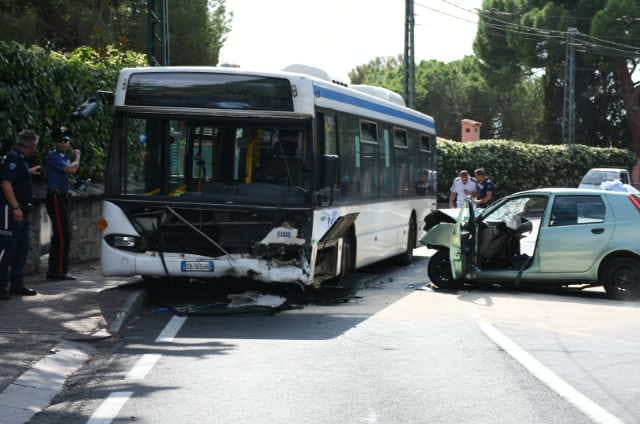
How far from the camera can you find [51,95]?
1694 centimetres

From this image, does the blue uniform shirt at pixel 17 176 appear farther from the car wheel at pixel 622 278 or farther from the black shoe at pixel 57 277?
the car wheel at pixel 622 278

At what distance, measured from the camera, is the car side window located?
48.0 ft

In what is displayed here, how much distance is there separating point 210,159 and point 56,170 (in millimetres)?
2317

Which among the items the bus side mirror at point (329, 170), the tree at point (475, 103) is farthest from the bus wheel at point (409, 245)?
the tree at point (475, 103)

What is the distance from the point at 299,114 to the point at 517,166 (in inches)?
1462

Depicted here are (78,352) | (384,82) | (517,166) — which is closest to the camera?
(78,352)

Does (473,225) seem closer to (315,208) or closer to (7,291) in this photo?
(315,208)

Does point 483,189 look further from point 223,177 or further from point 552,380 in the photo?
point 552,380

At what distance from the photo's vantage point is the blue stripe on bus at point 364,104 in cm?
1369

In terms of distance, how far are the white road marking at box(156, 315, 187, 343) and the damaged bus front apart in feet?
3.50

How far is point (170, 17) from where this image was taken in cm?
4984

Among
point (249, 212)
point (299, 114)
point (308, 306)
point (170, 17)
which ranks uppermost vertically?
point (170, 17)

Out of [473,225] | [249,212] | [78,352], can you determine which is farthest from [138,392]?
[473,225]

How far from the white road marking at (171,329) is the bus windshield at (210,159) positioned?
1.74 metres
